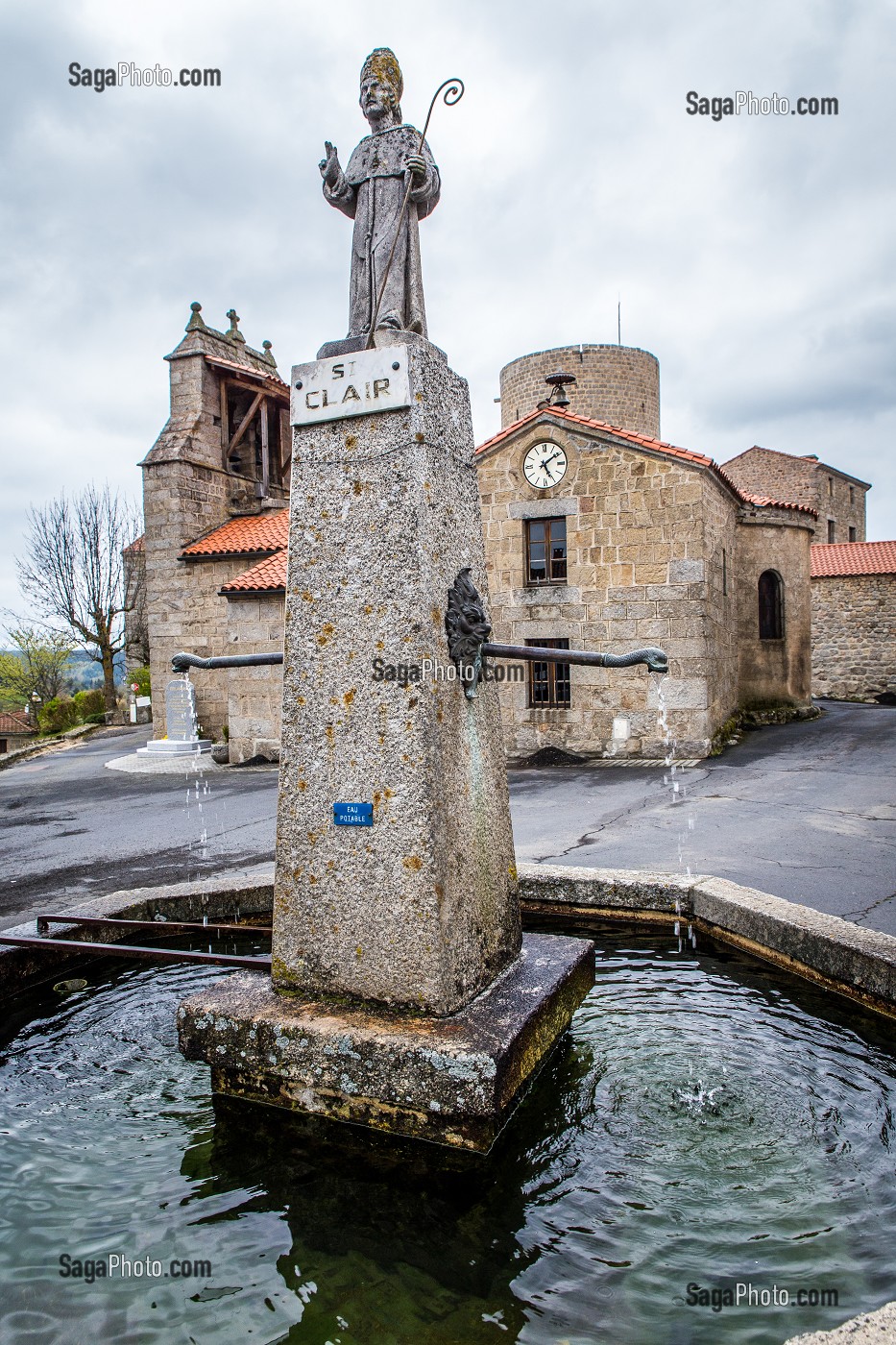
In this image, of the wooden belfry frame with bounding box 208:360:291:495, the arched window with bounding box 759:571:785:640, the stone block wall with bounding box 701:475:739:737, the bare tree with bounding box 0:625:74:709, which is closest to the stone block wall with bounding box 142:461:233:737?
the wooden belfry frame with bounding box 208:360:291:495

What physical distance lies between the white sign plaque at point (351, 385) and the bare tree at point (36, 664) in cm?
3599

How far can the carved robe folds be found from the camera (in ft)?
10.1

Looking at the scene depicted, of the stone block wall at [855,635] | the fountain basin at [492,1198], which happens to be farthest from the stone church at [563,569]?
the fountain basin at [492,1198]

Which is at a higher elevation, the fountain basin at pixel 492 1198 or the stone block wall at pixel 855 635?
the stone block wall at pixel 855 635

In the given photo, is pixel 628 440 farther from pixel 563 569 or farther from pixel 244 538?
pixel 244 538

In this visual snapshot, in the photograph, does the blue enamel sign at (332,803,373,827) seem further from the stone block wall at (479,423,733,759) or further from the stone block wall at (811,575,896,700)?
the stone block wall at (811,575,896,700)

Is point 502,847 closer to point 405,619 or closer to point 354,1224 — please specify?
point 405,619

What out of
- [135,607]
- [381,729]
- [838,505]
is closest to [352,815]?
[381,729]

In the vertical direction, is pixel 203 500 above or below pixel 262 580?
above

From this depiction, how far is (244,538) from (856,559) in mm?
16363

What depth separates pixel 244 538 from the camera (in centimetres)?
1783

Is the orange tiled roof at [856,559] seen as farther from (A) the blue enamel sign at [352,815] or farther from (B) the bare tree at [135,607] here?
(A) the blue enamel sign at [352,815]

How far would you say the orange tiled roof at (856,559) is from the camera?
2222 centimetres

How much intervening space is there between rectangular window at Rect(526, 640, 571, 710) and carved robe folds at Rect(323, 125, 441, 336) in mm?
10580
